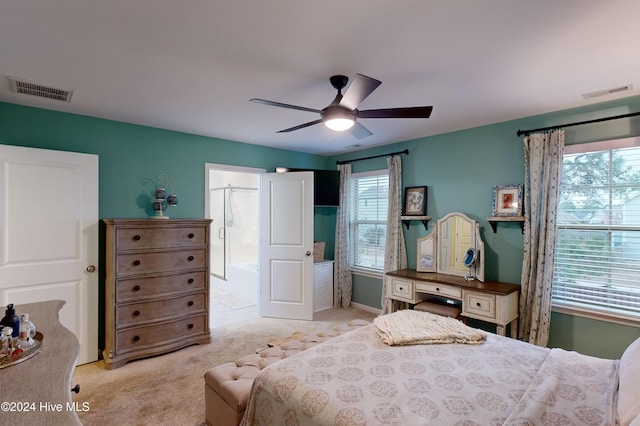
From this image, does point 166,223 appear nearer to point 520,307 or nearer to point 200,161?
point 200,161

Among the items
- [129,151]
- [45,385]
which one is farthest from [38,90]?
→ [45,385]

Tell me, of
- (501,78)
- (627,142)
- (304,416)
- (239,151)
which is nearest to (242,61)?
(501,78)

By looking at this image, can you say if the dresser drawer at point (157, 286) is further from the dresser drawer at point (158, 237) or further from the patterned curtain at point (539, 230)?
the patterned curtain at point (539, 230)

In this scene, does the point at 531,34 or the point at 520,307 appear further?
the point at 520,307

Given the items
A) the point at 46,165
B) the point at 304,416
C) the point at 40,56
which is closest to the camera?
the point at 304,416

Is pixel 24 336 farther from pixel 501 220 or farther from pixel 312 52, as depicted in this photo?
pixel 501 220

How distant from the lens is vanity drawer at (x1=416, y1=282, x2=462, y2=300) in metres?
3.29

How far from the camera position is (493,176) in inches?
140

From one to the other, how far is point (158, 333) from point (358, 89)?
3.09 metres

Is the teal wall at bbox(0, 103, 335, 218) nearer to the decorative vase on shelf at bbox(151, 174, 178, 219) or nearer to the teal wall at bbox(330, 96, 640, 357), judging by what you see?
the decorative vase on shelf at bbox(151, 174, 178, 219)

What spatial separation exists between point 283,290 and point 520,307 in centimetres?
288

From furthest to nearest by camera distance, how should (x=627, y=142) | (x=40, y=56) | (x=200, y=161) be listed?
(x=200, y=161) → (x=627, y=142) → (x=40, y=56)

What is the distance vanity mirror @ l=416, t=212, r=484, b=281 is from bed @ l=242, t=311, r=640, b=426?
1.56 m

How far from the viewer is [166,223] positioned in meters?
3.38
